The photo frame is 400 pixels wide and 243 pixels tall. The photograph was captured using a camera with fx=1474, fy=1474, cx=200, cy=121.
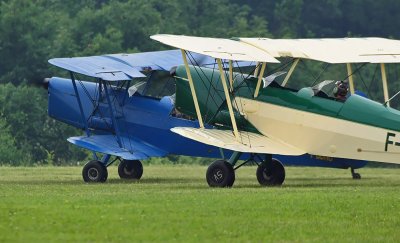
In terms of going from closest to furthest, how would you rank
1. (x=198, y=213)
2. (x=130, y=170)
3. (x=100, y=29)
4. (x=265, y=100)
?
(x=198, y=213), (x=265, y=100), (x=130, y=170), (x=100, y=29)

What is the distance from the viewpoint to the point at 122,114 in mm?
26969

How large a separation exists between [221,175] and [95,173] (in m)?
3.61

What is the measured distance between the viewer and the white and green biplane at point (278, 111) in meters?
22.9

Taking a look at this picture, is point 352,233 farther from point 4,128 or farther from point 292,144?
point 4,128

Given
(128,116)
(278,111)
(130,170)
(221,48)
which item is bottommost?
(130,170)

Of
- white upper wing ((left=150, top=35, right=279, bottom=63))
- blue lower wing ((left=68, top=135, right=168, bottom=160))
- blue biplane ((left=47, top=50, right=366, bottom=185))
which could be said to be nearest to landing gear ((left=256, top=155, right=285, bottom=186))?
blue biplane ((left=47, top=50, right=366, bottom=185))

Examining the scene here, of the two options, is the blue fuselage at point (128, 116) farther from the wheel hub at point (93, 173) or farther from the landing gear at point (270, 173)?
the landing gear at point (270, 173)

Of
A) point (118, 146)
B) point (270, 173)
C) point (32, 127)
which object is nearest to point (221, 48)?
point (270, 173)

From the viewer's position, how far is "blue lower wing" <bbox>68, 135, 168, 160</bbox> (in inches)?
1016

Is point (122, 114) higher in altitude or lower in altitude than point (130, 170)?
higher

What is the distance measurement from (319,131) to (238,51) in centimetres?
183

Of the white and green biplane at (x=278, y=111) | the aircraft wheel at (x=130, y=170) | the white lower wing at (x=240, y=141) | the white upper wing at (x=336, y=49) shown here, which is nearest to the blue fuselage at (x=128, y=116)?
the aircraft wheel at (x=130, y=170)

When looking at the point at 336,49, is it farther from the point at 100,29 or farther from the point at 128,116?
the point at 100,29

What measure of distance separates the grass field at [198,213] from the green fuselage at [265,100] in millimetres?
1101
